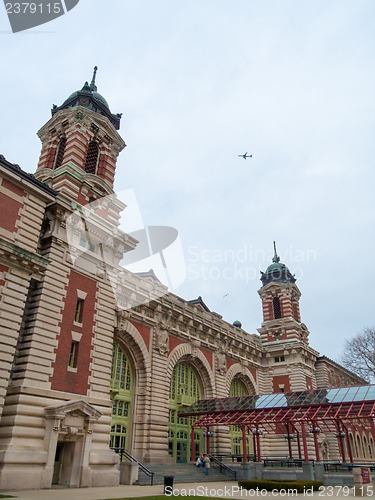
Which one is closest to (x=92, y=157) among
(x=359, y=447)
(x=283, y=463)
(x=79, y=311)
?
(x=79, y=311)

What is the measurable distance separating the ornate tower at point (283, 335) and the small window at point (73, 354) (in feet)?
108

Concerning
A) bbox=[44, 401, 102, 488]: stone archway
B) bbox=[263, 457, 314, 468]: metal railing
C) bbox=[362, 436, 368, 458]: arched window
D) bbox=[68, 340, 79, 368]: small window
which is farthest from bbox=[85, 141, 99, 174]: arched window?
bbox=[362, 436, 368, 458]: arched window

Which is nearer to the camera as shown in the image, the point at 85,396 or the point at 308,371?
the point at 85,396

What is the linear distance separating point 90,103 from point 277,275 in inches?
1454

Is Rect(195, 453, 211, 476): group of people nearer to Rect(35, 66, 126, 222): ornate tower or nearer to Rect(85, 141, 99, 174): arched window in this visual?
Rect(35, 66, 126, 222): ornate tower

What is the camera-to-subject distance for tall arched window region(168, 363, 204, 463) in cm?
3509

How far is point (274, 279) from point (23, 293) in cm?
4456

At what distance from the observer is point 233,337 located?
1804 inches

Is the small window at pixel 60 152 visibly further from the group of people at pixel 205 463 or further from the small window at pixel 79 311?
the group of people at pixel 205 463

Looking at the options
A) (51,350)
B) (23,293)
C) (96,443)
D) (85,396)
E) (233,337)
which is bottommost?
(96,443)

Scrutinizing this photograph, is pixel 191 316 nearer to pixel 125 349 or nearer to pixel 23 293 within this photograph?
pixel 125 349

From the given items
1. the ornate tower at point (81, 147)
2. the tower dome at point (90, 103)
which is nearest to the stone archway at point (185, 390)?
the ornate tower at point (81, 147)

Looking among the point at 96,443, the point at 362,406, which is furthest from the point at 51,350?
the point at 362,406

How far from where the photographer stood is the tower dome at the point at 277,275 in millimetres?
59731
